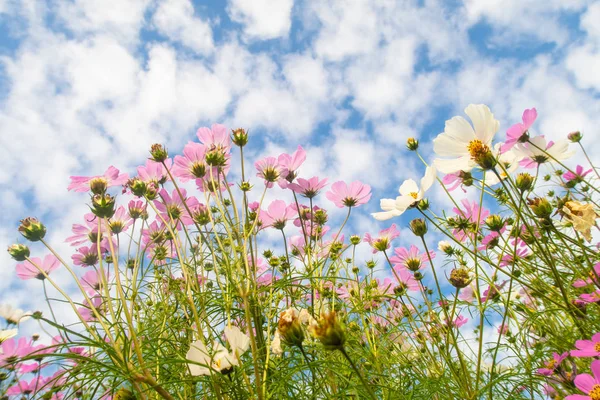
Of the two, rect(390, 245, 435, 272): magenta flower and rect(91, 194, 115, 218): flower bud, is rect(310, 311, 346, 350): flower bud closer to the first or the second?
rect(91, 194, 115, 218): flower bud

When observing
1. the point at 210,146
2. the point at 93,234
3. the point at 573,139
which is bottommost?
the point at 93,234

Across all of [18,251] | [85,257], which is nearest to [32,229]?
[18,251]

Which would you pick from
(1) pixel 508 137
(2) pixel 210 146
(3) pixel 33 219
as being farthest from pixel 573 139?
(3) pixel 33 219

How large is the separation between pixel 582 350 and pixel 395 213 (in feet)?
1.18

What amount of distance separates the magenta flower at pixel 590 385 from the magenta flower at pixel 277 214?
2.45 ft

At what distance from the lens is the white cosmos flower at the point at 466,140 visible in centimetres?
66

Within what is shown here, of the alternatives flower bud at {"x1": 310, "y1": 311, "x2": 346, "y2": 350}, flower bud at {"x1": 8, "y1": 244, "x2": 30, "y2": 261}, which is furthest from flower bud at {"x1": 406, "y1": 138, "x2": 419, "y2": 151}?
flower bud at {"x1": 8, "y1": 244, "x2": 30, "y2": 261}

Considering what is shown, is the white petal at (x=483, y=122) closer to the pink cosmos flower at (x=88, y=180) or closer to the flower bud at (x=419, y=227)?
the flower bud at (x=419, y=227)

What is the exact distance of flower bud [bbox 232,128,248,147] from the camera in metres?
0.94

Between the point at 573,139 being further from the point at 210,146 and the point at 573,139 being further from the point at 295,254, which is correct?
the point at 210,146

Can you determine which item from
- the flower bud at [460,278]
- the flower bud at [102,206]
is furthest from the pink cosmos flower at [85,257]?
the flower bud at [460,278]

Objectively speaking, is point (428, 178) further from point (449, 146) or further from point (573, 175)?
point (573, 175)

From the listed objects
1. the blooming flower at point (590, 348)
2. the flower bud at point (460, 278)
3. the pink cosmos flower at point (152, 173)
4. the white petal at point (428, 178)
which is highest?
the pink cosmos flower at point (152, 173)

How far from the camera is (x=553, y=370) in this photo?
709mm
